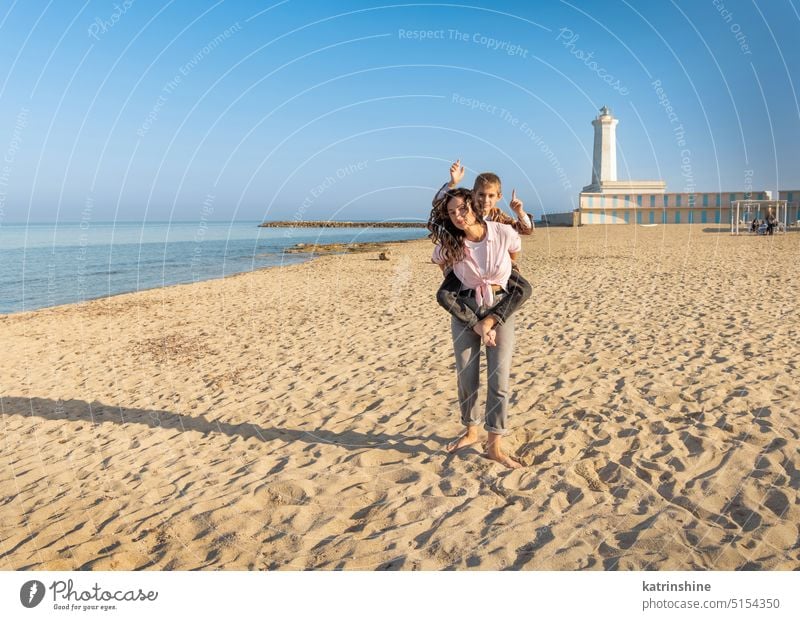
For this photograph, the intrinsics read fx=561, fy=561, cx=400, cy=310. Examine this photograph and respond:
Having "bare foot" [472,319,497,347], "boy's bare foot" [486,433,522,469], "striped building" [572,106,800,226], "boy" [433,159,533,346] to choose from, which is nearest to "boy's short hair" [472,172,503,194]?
"boy" [433,159,533,346]

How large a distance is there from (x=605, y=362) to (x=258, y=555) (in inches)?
195

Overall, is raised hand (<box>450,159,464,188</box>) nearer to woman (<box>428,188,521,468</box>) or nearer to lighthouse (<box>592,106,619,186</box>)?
woman (<box>428,188,521,468</box>)

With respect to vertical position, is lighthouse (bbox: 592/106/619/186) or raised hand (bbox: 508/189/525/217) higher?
lighthouse (bbox: 592/106/619/186)

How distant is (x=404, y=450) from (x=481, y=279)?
1.70m

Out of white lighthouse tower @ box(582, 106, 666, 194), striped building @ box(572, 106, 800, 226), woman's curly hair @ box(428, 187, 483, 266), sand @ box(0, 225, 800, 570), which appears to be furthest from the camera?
white lighthouse tower @ box(582, 106, 666, 194)

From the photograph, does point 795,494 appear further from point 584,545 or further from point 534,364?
point 534,364

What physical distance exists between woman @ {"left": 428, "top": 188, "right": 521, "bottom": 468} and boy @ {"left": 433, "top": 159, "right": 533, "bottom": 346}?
17 millimetres

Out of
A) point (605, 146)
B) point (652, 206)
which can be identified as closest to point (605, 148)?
point (605, 146)

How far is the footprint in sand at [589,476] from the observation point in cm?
394

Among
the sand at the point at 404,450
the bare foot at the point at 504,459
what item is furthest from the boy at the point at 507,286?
the sand at the point at 404,450

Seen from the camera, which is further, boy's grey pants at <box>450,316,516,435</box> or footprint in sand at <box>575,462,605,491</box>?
boy's grey pants at <box>450,316,516,435</box>

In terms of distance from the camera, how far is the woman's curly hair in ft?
12.6

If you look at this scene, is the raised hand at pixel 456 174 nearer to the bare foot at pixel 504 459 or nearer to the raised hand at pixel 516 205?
the raised hand at pixel 516 205

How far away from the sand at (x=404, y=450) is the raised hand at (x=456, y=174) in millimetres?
2139
